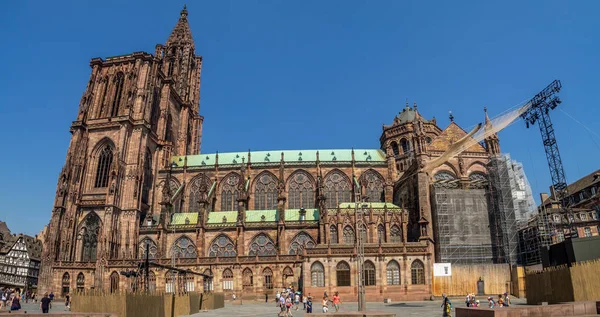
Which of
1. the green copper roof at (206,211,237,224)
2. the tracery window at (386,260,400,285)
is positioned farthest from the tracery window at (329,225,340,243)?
the green copper roof at (206,211,237,224)

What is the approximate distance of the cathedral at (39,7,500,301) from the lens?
47.3 metres

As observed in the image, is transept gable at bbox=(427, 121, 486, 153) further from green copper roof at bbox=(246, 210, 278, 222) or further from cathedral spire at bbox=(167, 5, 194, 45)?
cathedral spire at bbox=(167, 5, 194, 45)

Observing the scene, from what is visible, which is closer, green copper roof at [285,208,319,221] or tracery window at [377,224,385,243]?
tracery window at [377,224,385,243]

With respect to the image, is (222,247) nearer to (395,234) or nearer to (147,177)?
(147,177)

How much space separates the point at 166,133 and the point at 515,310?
70.1 metres

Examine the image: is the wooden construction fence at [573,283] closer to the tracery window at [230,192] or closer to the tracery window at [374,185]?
the tracery window at [374,185]

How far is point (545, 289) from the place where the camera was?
2455 cm

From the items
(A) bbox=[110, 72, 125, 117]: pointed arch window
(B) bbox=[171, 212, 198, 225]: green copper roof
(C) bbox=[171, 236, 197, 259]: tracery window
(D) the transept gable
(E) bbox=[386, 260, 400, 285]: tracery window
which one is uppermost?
(A) bbox=[110, 72, 125, 117]: pointed arch window

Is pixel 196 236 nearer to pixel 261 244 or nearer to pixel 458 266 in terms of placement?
pixel 261 244

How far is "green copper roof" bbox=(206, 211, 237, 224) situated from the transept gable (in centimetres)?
2952

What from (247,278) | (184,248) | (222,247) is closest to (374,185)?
(222,247)

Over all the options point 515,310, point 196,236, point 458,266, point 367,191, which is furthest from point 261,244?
point 515,310

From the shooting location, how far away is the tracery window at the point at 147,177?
6750cm

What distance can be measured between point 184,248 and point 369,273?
26.7 m
